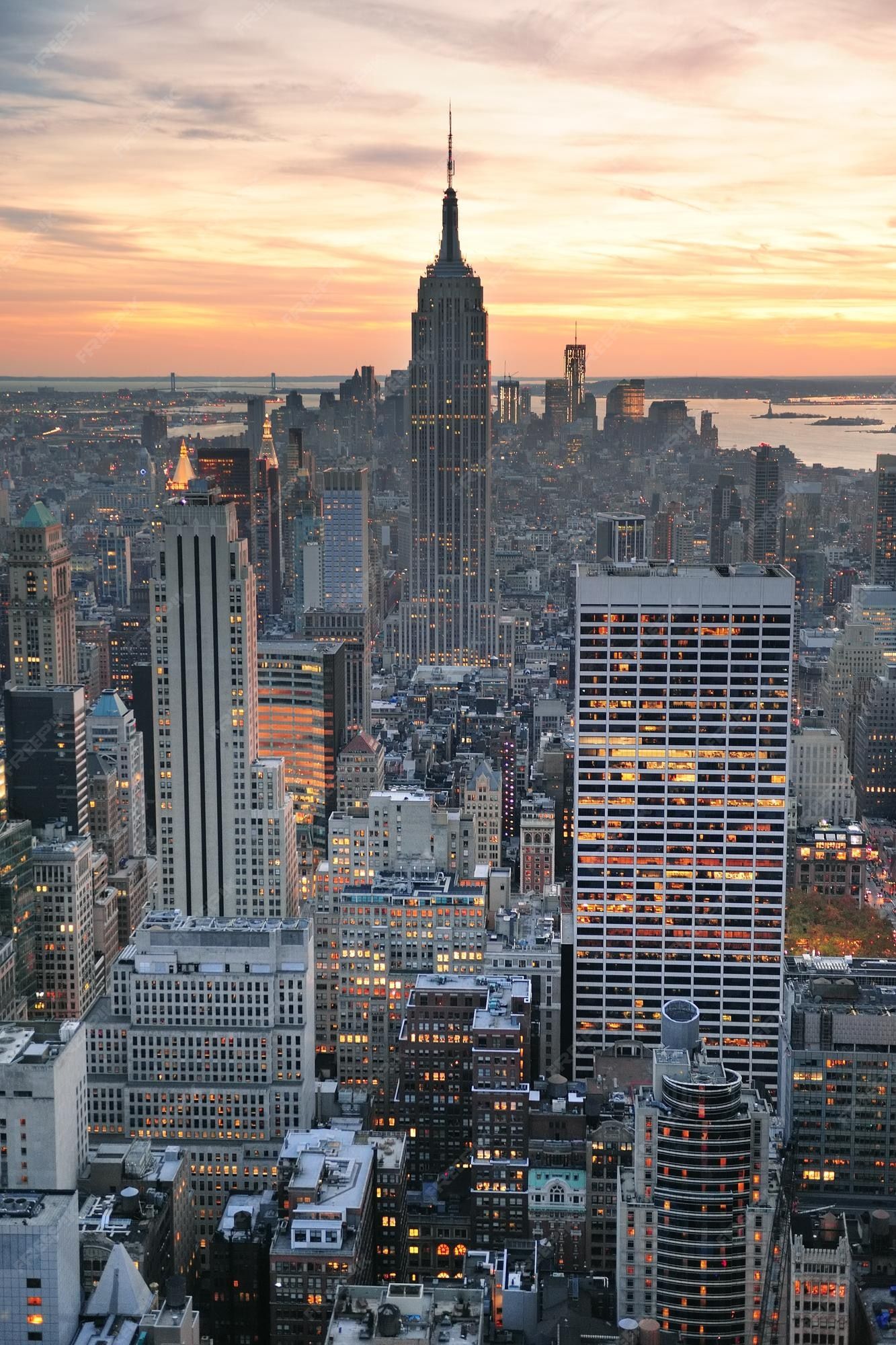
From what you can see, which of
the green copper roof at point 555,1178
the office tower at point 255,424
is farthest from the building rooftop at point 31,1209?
the office tower at point 255,424

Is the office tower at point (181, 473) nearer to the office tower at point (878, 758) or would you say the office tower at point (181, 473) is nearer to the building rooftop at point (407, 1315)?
the office tower at point (878, 758)

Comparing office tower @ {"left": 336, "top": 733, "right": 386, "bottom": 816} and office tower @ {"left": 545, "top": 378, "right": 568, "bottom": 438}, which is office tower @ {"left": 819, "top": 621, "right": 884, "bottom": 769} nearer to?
office tower @ {"left": 336, "top": 733, "right": 386, "bottom": 816}

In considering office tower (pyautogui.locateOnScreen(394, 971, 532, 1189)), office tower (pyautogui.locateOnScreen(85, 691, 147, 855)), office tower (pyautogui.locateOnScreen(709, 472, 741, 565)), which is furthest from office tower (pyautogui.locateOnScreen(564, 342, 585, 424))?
office tower (pyautogui.locateOnScreen(394, 971, 532, 1189))

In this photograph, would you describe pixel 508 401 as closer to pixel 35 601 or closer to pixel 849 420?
pixel 849 420

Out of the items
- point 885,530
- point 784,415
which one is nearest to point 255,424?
point 784,415

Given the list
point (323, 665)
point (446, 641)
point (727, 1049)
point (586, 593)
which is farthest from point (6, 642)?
point (446, 641)

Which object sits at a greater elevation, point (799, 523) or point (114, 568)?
point (799, 523)
